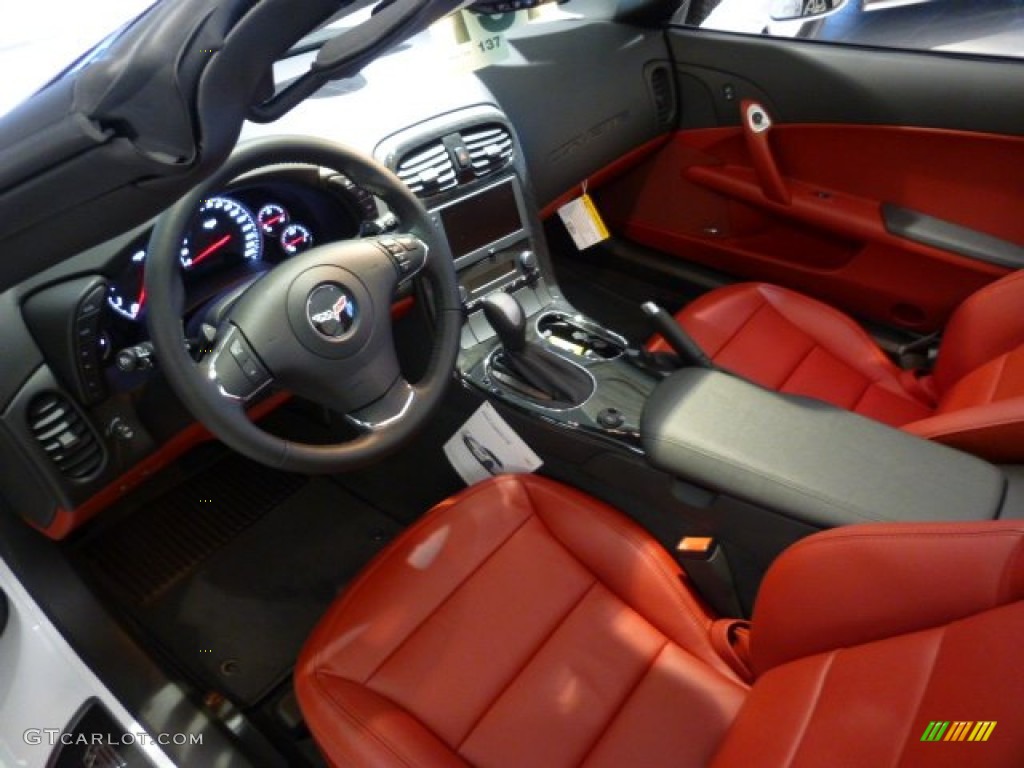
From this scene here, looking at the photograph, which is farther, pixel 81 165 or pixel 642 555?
pixel 642 555

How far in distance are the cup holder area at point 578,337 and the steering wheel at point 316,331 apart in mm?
377

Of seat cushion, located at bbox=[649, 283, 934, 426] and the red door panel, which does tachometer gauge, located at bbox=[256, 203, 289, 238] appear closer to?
seat cushion, located at bbox=[649, 283, 934, 426]

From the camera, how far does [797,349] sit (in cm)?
155

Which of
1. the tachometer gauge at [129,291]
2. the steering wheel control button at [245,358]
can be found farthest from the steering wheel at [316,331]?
the tachometer gauge at [129,291]

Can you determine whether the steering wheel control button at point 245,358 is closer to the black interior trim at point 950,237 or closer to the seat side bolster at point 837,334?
the seat side bolster at point 837,334

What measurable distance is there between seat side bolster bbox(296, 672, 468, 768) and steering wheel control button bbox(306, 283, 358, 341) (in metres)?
0.43

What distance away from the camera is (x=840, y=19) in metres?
1.77

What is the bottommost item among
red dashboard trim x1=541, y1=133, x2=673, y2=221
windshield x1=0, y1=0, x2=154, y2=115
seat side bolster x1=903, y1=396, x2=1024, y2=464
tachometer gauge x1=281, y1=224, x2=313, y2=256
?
seat side bolster x1=903, y1=396, x2=1024, y2=464

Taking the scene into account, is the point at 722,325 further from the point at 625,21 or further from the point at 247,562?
the point at 247,562

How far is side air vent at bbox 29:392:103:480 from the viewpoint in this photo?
1012mm

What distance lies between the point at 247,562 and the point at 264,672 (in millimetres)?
235

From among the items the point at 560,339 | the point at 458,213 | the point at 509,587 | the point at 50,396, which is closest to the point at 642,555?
the point at 509,587

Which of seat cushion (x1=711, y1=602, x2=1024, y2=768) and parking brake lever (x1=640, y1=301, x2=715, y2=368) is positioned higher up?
seat cushion (x1=711, y1=602, x2=1024, y2=768)

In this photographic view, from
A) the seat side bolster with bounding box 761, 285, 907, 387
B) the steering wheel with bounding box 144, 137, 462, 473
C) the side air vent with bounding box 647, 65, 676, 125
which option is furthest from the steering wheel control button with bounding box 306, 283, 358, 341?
the side air vent with bounding box 647, 65, 676, 125
